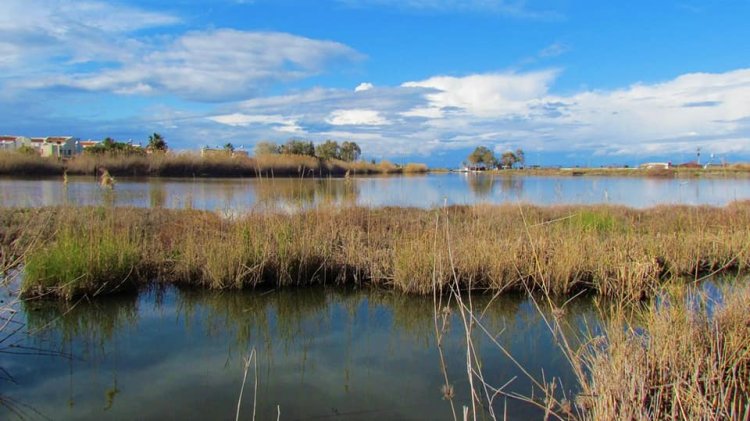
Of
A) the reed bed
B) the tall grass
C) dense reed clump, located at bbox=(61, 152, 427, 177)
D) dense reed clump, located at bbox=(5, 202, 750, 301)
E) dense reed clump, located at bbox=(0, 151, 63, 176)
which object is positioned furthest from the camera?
dense reed clump, located at bbox=(61, 152, 427, 177)

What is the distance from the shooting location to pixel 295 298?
7008 mm

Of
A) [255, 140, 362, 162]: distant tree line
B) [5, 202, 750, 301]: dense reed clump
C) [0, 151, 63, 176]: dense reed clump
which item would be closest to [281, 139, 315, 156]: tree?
[255, 140, 362, 162]: distant tree line

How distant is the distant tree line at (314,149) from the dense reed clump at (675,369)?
3914 cm

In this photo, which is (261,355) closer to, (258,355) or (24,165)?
(258,355)

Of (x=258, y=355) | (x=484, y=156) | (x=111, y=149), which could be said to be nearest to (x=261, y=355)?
(x=258, y=355)

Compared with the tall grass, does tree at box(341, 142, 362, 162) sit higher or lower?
higher

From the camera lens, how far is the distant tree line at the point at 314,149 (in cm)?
4341

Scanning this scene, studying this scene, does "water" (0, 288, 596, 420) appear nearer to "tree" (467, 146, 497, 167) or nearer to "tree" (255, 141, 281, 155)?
"tree" (255, 141, 281, 155)

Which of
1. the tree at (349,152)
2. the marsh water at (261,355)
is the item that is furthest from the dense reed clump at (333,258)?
the tree at (349,152)

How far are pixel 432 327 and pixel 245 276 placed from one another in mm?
2820

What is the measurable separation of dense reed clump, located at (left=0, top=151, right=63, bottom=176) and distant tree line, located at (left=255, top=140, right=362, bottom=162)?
1405 cm

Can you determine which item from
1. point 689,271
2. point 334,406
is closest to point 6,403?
point 334,406

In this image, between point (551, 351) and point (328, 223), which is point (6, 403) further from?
point (328, 223)

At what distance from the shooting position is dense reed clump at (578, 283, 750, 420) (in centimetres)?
267
